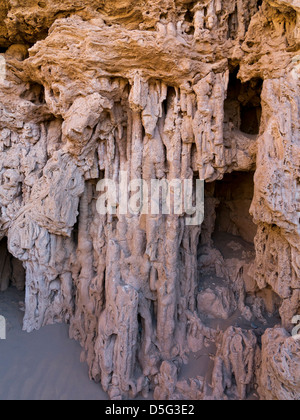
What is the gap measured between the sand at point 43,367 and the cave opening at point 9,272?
1517mm

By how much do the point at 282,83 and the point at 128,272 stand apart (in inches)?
154

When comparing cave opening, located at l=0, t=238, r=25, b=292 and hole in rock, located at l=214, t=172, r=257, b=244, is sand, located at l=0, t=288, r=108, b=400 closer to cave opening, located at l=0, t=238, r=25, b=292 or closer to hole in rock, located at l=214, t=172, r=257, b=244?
cave opening, located at l=0, t=238, r=25, b=292

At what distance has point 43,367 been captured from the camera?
5.08 metres

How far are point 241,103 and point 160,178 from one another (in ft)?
7.61

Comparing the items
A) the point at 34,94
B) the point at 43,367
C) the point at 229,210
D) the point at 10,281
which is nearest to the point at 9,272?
the point at 10,281

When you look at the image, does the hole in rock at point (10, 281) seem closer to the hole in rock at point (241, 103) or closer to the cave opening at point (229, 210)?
the cave opening at point (229, 210)

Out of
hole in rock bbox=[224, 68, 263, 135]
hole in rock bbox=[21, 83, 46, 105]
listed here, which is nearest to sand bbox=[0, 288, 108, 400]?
hole in rock bbox=[21, 83, 46, 105]

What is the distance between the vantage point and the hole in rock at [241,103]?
17.4 feet

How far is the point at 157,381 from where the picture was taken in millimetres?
4621

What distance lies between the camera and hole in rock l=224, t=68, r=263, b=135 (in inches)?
209

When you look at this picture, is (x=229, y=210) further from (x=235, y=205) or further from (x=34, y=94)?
(x=34, y=94)
